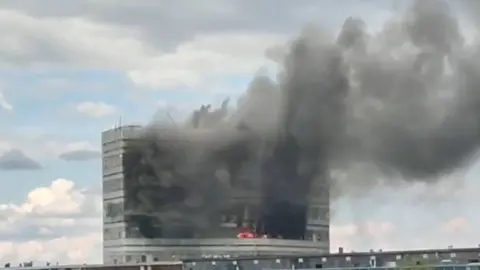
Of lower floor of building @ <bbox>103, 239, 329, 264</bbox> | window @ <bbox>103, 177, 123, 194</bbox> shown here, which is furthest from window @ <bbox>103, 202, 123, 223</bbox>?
lower floor of building @ <bbox>103, 239, 329, 264</bbox>

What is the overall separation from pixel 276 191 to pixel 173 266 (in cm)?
1803

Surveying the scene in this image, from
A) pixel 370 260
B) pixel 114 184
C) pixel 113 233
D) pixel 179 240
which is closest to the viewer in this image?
pixel 370 260

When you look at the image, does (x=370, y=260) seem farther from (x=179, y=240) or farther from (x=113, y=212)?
(x=113, y=212)

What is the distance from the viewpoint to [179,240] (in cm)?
10025

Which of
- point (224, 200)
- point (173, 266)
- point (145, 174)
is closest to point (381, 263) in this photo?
point (173, 266)

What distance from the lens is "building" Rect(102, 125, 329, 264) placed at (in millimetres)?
98375

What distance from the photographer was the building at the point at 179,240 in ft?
323

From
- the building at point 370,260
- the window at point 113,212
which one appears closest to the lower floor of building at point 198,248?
the window at point 113,212

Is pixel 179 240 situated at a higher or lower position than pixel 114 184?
lower

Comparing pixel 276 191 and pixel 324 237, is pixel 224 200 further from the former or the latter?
pixel 324 237

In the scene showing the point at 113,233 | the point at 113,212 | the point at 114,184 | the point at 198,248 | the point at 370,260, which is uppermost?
the point at 114,184

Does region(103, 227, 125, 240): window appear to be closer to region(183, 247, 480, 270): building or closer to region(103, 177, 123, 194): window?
region(103, 177, 123, 194): window

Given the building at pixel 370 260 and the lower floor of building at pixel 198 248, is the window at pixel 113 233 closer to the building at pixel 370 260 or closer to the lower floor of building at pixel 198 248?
the lower floor of building at pixel 198 248

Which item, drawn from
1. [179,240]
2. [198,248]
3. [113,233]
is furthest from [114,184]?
[198,248]
